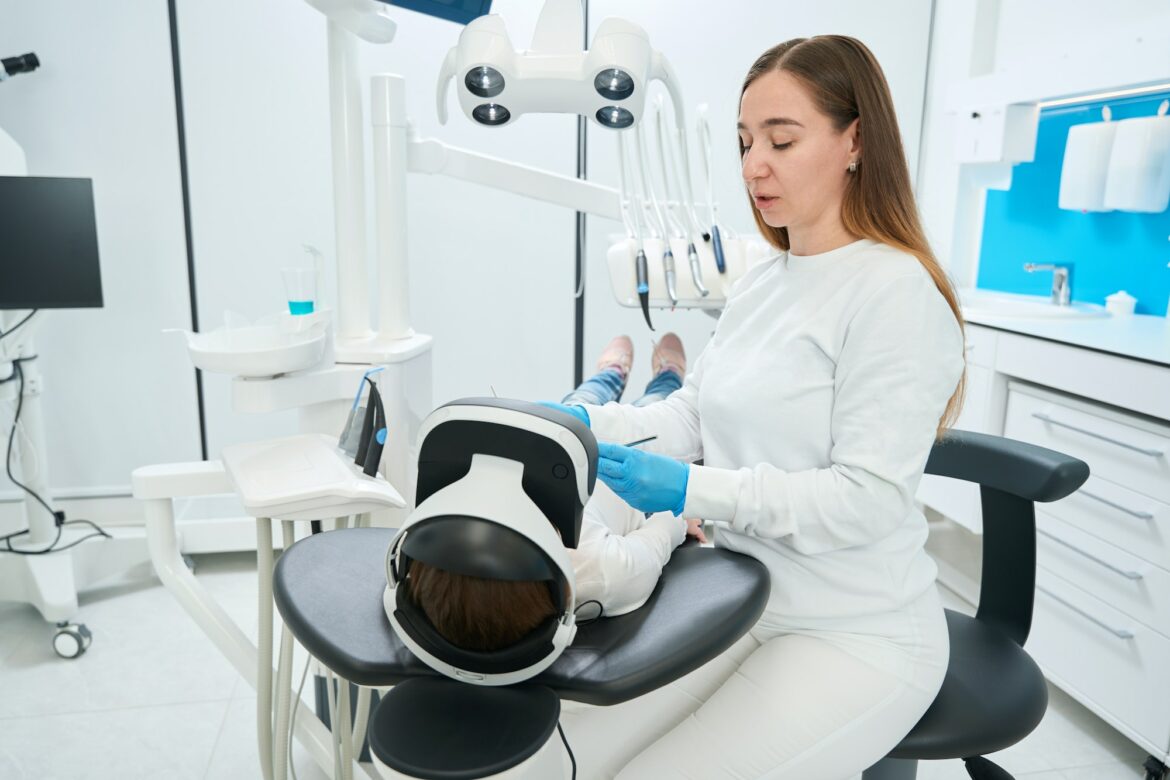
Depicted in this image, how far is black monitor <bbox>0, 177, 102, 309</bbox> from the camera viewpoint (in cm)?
202

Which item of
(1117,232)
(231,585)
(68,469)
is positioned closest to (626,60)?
(1117,232)

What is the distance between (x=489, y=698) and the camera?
650mm

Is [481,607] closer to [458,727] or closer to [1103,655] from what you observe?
[458,727]

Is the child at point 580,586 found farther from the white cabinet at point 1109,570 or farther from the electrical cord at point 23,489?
the electrical cord at point 23,489

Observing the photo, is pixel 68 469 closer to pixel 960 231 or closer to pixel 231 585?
pixel 231 585

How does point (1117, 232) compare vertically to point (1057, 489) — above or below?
above

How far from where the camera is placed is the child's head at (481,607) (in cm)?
67

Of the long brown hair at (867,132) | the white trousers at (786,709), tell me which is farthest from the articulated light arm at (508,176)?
the white trousers at (786,709)

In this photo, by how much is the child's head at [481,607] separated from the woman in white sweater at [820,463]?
26cm

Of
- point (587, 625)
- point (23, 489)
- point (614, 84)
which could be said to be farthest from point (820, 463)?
point (23, 489)

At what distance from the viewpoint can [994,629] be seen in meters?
1.10

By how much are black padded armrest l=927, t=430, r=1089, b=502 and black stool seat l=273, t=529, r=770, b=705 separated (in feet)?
1.21

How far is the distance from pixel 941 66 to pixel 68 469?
132 inches

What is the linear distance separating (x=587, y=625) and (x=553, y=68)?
777mm
